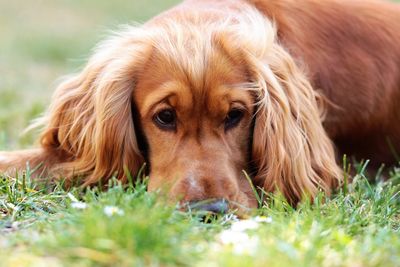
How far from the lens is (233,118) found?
171 inches

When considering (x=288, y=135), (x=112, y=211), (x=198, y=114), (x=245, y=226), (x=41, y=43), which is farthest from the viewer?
(x=41, y=43)

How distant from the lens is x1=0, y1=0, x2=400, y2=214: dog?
4.20 meters

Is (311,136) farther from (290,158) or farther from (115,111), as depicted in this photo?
(115,111)

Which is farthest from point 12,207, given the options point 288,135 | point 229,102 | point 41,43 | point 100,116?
point 41,43

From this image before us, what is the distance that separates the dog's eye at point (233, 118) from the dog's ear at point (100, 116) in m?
0.52

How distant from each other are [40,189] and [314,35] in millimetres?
1826

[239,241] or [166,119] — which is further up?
[166,119]

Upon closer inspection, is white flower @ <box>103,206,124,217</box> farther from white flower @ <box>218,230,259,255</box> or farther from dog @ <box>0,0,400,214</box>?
dog @ <box>0,0,400,214</box>

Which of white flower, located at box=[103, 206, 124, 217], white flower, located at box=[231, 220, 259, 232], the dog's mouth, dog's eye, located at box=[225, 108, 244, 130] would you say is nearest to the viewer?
white flower, located at box=[103, 206, 124, 217]

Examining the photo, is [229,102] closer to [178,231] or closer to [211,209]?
[211,209]

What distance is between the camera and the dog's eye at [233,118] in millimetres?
4297

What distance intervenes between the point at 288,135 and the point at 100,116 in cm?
99

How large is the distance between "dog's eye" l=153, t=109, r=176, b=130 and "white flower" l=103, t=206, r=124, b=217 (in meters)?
1.07

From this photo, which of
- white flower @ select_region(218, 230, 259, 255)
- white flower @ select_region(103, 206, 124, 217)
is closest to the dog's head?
white flower @ select_region(218, 230, 259, 255)
